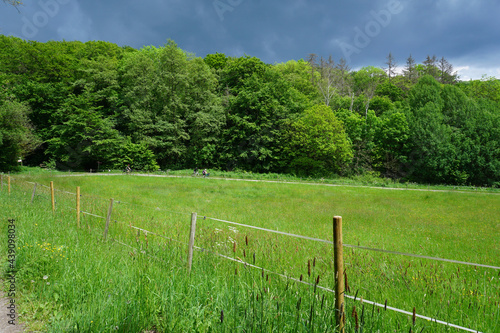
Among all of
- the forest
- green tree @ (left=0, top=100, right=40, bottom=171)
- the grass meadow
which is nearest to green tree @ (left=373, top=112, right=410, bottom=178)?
the forest

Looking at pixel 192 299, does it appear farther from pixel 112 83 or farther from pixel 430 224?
pixel 112 83

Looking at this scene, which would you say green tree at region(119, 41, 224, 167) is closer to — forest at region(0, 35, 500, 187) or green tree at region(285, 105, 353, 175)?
forest at region(0, 35, 500, 187)

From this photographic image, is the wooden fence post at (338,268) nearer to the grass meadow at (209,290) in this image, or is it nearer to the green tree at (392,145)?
the grass meadow at (209,290)

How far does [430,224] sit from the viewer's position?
587 inches

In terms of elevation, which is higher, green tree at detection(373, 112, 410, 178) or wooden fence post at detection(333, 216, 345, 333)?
green tree at detection(373, 112, 410, 178)

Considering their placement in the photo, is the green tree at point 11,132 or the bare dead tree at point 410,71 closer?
the green tree at point 11,132

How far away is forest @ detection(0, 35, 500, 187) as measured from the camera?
1950 inches

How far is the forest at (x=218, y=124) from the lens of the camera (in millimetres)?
49531

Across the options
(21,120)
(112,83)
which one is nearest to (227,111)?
(112,83)

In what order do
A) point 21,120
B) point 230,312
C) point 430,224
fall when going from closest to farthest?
1. point 230,312
2. point 430,224
3. point 21,120

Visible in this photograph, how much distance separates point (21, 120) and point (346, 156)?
166 feet

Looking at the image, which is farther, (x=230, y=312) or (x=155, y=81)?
(x=155, y=81)

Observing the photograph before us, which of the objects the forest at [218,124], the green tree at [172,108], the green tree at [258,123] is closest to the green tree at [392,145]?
the forest at [218,124]

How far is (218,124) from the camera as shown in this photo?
53844 millimetres
